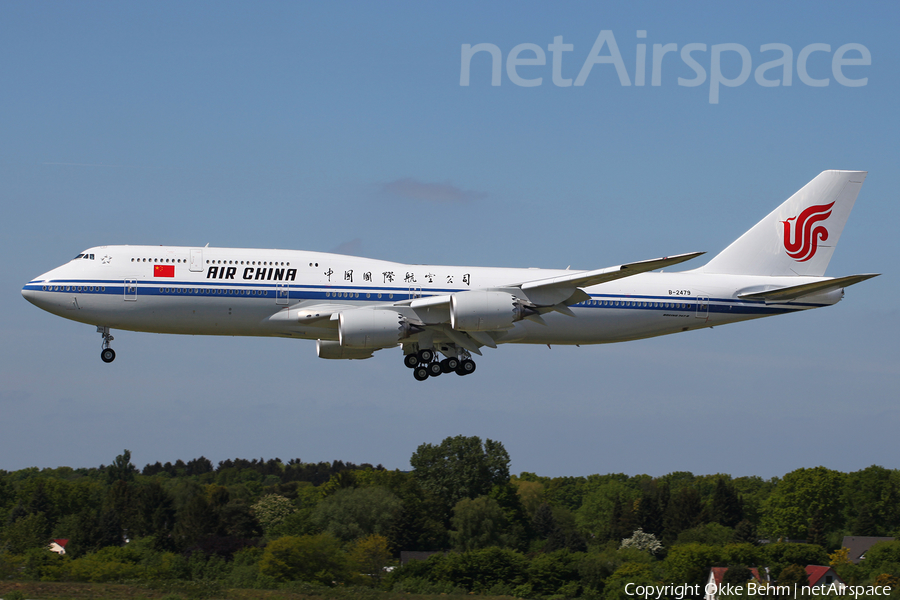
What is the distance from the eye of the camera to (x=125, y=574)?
56906mm

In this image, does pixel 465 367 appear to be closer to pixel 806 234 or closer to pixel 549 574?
pixel 806 234

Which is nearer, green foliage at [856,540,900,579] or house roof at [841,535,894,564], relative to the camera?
green foliage at [856,540,900,579]

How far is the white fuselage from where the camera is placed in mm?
38406

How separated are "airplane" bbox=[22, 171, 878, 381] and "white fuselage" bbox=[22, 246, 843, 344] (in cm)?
4

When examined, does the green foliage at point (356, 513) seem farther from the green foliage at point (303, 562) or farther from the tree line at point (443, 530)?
the green foliage at point (303, 562)

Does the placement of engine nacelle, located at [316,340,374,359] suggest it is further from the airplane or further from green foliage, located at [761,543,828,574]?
green foliage, located at [761,543,828,574]

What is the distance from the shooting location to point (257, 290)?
38.8 meters

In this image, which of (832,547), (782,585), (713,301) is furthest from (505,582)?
(832,547)

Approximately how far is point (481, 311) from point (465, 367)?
5180 mm

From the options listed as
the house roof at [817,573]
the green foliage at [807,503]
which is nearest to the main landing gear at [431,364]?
the house roof at [817,573]

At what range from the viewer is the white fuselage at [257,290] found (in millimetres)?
38406

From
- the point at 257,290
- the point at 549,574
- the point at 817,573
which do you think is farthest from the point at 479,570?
the point at 257,290

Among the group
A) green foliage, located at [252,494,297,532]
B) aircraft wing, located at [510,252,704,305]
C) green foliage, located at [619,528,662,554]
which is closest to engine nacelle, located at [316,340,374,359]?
aircraft wing, located at [510,252,704,305]

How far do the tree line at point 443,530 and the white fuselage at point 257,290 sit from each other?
78.7 ft
